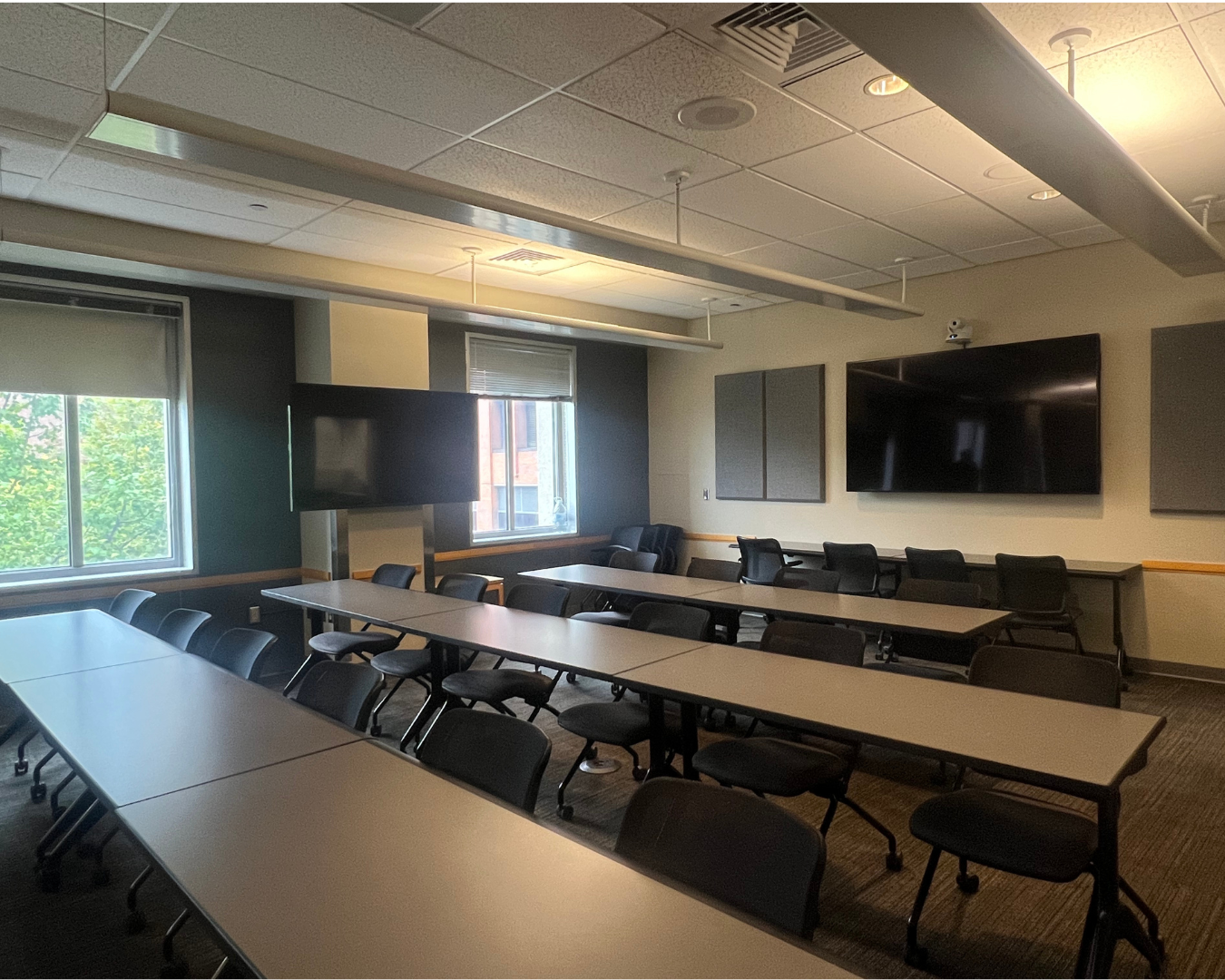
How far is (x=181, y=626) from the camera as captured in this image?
160 inches

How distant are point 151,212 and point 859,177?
4.11 m

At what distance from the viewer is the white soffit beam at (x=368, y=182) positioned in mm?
2328

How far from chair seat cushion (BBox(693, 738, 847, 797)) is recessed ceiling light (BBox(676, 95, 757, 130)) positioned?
8.64 feet

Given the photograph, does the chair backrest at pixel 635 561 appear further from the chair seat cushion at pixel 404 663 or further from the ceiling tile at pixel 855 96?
the ceiling tile at pixel 855 96

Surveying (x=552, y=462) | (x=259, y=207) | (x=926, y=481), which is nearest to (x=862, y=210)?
(x=926, y=481)

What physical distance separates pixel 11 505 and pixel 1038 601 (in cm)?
679

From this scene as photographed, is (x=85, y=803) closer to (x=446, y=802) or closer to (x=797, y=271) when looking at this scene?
(x=446, y=802)

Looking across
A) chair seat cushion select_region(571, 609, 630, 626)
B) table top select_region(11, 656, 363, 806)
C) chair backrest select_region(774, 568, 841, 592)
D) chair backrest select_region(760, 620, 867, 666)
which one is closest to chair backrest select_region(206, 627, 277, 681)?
table top select_region(11, 656, 363, 806)

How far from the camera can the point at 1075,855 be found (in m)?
2.09

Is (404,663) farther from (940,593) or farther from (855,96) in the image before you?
(855,96)

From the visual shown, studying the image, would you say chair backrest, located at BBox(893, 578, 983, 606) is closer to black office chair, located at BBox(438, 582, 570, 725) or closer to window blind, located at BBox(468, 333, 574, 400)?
black office chair, located at BBox(438, 582, 570, 725)

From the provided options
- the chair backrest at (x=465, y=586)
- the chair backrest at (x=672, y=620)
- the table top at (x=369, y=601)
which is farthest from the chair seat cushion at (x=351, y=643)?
the chair backrest at (x=672, y=620)

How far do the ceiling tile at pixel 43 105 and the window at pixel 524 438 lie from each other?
148 inches

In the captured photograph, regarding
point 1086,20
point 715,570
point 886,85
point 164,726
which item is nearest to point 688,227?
point 886,85
